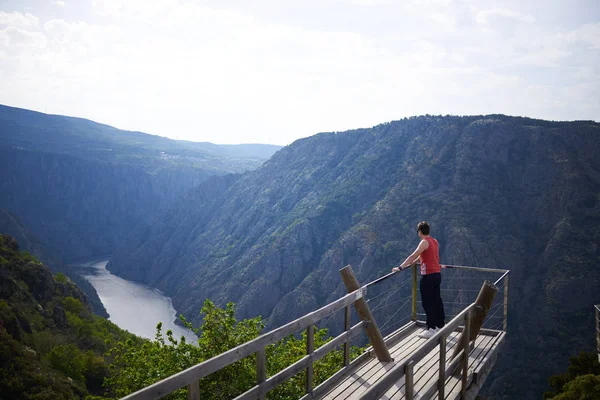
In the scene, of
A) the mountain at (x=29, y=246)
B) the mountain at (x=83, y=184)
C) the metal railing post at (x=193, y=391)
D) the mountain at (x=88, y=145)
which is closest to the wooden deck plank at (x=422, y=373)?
the metal railing post at (x=193, y=391)

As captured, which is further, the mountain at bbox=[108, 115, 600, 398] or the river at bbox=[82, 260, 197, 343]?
the river at bbox=[82, 260, 197, 343]

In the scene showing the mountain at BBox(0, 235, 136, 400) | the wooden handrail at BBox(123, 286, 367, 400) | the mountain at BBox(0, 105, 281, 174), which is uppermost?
the mountain at BBox(0, 105, 281, 174)

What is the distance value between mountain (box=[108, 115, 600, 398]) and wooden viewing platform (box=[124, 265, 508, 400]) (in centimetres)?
3223

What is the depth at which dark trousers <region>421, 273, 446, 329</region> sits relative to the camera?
21.2 feet

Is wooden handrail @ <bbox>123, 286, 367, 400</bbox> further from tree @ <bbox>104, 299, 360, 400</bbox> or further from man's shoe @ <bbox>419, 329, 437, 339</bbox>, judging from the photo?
tree @ <bbox>104, 299, 360, 400</bbox>

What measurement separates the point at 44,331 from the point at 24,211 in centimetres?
11071

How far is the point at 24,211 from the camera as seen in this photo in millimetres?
116000

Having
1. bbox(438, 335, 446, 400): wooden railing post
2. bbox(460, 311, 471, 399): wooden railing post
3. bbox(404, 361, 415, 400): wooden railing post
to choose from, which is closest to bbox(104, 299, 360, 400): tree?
bbox(460, 311, 471, 399): wooden railing post

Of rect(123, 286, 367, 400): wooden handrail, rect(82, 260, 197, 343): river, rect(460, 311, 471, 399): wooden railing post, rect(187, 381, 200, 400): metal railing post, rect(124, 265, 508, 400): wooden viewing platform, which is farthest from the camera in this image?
rect(82, 260, 197, 343): river

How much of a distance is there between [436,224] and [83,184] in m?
111

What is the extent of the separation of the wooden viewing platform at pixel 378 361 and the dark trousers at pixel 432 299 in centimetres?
35

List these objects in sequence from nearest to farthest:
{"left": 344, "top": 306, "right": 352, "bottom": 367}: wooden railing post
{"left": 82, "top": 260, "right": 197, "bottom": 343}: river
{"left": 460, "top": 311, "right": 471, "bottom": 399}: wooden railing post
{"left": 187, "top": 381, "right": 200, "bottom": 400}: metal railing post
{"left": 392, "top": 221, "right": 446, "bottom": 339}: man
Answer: {"left": 187, "top": 381, "right": 200, "bottom": 400}: metal railing post < {"left": 344, "top": 306, "right": 352, "bottom": 367}: wooden railing post < {"left": 460, "top": 311, "right": 471, "bottom": 399}: wooden railing post < {"left": 392, "top": 221, "right": 446, "bottom": 339}: man < {"left": 82, "top": 260, "right": 197, "bottom": 343}: river

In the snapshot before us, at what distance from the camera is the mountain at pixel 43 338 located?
45.3 feet

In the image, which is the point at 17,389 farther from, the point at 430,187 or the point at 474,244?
the point at 430,187
